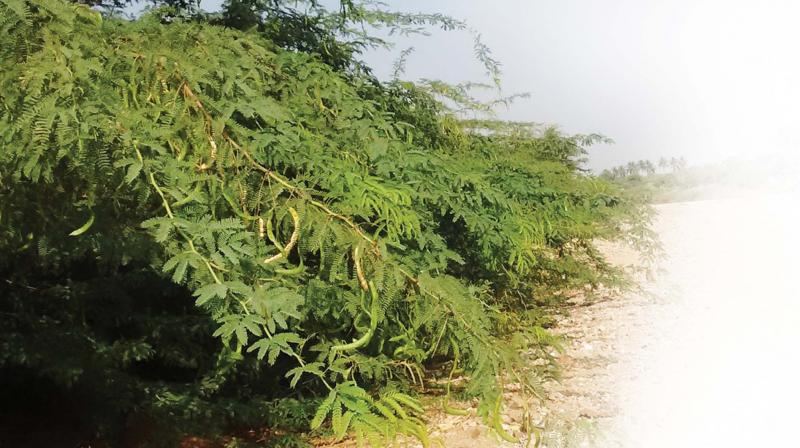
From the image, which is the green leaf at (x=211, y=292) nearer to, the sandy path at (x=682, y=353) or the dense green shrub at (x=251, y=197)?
the dense green shrub at (x=251, y=197)

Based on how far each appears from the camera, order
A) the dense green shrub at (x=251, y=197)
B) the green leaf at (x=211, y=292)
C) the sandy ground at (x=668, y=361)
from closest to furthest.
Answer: the green leaf at (x=211, y=292), the dense green shrub at (x=251, y=197), the sandy ground at (x=668, y=361)

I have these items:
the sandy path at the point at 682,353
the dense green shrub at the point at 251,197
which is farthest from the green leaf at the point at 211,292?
the sandy path at the point at 682,353

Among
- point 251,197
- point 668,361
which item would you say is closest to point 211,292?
point 251,197

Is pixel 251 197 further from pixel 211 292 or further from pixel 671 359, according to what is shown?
pixel 671 359

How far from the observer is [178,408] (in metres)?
3.73

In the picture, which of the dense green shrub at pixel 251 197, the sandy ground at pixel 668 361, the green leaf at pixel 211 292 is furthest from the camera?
the sandy ground at pixel 668 361

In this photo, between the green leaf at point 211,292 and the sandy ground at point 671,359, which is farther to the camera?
the sandy ground at point 671,359

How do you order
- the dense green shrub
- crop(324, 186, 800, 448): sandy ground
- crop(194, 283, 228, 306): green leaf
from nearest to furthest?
crop(194, 283, 228, 306): green leaf → the dense green shrub → crop(324, 186, 800, 448): sandy ground

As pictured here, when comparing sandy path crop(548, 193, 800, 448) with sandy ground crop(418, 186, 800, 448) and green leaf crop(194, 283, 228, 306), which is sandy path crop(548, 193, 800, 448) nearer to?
sandy ground crop(418, 186, 800, 448)

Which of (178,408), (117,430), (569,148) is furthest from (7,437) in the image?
(569,148)

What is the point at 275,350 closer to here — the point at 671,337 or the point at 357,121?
the point at 357,121

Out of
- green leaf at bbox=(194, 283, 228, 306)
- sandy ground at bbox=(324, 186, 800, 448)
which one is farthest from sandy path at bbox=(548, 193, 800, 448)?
green leaf at bbox=(194, 283, 228, 306)

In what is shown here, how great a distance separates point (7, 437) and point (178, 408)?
2.01 meters

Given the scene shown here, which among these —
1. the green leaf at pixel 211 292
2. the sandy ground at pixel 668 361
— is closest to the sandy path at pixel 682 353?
the sandy ground at pixel 668 361
